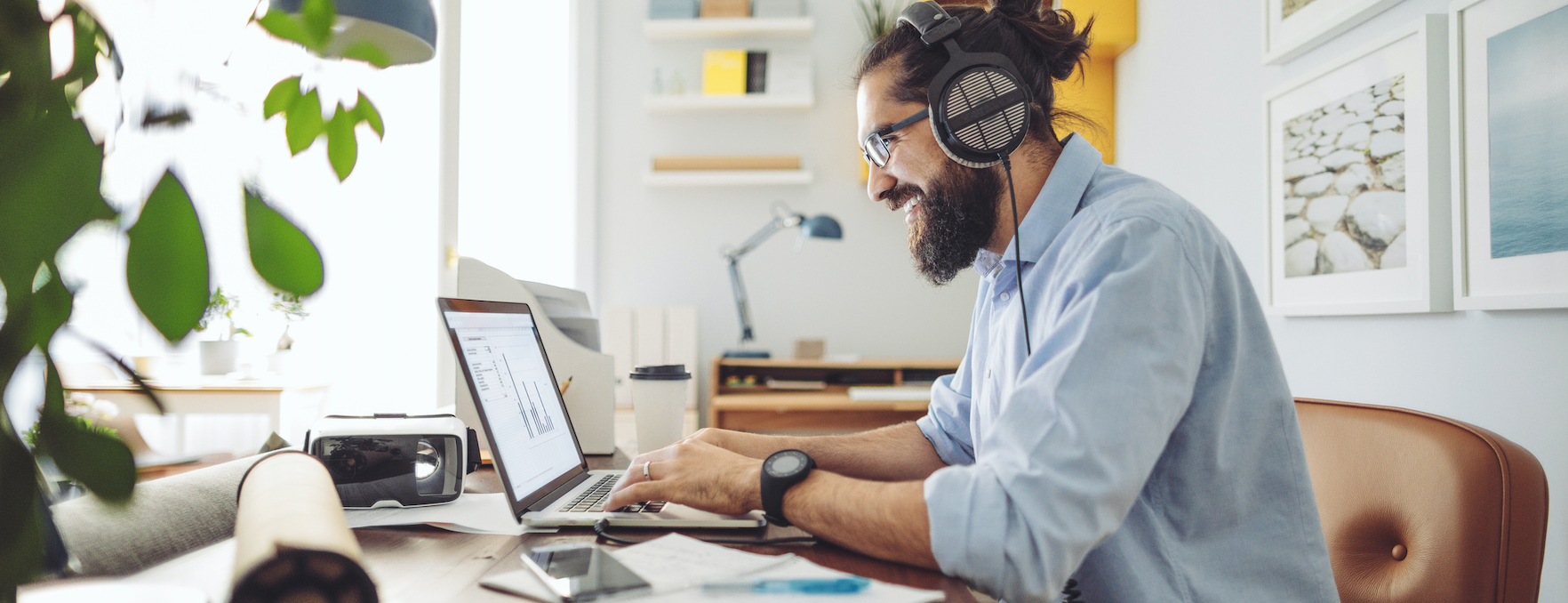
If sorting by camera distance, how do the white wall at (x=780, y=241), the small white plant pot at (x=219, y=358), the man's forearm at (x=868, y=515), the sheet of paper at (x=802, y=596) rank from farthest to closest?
the white wall at (x=780, y=241) < the small white plant pot at (x=219, y=358) < the man's forearm at (x=868, y=515) < the sheet of paper at (x=802, y=596)

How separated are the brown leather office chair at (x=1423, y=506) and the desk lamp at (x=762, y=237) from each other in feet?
6.57

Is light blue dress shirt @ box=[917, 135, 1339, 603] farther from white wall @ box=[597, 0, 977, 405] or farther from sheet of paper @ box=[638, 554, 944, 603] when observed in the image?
white wall @ box=[597, 0, 977, 405]

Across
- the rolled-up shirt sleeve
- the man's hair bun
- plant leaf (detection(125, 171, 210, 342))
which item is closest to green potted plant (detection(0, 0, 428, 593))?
plant leaf (detection(125, 171, 210, 342))

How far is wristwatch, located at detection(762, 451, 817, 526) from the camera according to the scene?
78 cm

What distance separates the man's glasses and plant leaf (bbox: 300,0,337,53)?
0.91 meters

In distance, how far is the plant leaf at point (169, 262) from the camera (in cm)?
18

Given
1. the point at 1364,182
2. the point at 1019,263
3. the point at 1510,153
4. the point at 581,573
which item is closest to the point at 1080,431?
the point at 1019,263

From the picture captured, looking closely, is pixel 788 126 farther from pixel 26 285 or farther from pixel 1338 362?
pixel 26 285

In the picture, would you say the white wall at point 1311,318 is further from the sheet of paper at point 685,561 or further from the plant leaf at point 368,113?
the plant leaf at point 368,113

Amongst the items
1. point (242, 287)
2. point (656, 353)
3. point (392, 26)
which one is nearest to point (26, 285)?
point (242, 287)

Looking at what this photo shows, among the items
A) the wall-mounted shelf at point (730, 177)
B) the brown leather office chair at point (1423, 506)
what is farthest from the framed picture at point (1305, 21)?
the wall-mounted shelf at point (730, 177)

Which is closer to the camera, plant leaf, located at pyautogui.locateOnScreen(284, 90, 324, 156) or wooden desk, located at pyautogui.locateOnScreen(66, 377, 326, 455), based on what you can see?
plant leaf, located at pyautogui.locateOnScreen(284, 90, 324, 156)

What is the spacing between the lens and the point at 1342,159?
1623mm

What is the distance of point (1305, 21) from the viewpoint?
173 centimetres
